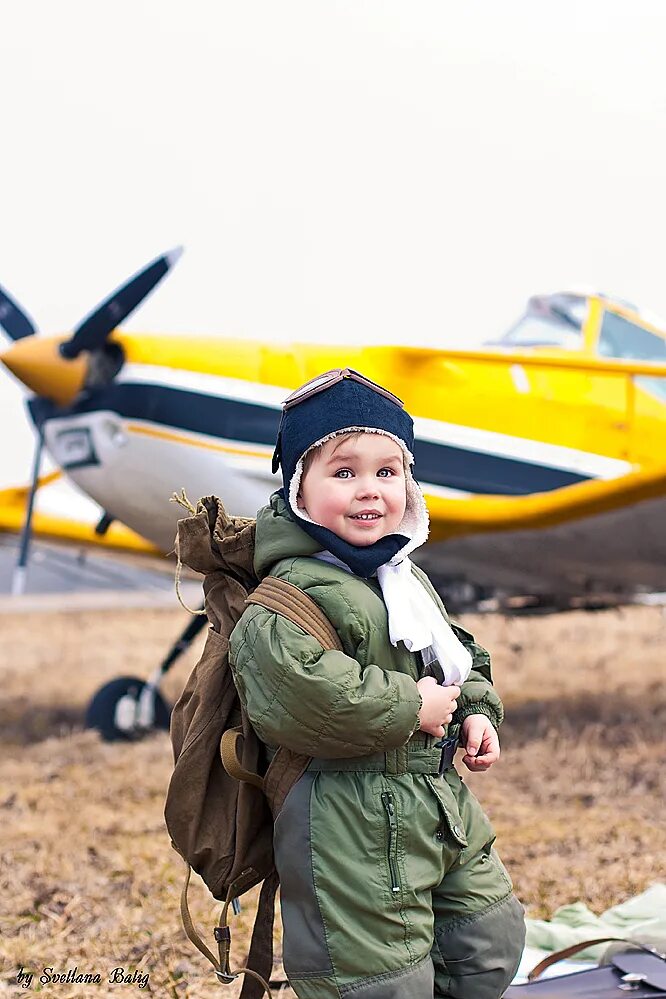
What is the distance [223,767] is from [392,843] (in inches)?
12.4

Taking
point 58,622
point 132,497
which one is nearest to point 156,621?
point 58,622

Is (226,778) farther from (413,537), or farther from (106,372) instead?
(106,372)

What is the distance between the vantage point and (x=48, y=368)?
16.3 feet

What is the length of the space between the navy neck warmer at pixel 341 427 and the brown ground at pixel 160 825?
1252 millimetres

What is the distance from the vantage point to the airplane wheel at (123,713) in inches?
217

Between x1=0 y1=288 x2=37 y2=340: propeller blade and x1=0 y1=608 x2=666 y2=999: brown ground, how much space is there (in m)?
2.26

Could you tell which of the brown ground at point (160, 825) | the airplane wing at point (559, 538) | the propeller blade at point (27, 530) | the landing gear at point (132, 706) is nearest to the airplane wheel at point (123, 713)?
the landing gear at point (132, 706)

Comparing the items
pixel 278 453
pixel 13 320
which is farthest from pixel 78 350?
pixel 278 453

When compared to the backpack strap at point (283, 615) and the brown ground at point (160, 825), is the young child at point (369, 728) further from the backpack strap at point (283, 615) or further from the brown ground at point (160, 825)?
the brown ground at point (160, 825)

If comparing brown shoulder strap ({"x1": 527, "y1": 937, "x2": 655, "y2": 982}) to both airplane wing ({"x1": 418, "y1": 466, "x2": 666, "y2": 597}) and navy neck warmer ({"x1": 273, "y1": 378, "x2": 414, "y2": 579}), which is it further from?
airplane wing ({"x1": 418, "y1": 466, "x2": 666, "y2": 597})

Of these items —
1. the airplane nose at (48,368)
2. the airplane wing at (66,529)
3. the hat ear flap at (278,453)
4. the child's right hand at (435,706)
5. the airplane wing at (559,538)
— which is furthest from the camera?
the airplane wing at (66,529)

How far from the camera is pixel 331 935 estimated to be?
1438 millimetres

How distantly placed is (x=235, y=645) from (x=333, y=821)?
0.30 m

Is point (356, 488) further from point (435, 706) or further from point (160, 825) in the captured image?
point (160, 825)
